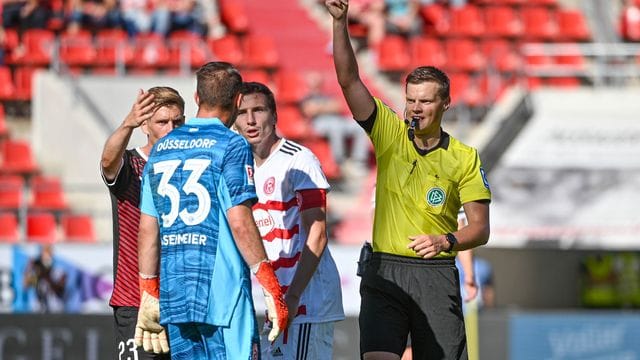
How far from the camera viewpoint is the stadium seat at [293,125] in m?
17.4

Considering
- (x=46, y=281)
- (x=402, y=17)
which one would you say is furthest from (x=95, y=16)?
(x=46, y=281)

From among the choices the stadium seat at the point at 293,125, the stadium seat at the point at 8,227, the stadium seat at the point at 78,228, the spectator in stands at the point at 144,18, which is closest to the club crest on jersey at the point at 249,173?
the stadium seat at the point at 78,228

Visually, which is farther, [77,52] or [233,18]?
[233,18]

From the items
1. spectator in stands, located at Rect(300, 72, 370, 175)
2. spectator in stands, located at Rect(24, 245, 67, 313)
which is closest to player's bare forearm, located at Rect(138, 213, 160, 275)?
spectator in stands, located at Rect(24, 245, 67, 313)

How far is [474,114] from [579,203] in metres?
2.01

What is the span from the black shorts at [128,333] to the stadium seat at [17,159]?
33.8ft

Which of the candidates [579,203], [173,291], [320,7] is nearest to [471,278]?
[173,291]

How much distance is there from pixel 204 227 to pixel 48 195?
10871 millimetres

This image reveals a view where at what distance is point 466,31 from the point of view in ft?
66.8

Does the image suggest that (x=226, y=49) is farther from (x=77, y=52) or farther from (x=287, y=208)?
(x=287, y=208)

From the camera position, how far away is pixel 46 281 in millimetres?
13805

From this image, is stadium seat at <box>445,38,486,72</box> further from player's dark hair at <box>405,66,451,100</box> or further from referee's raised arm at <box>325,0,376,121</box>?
referee's raised arm at <box>325,0,376,121</box>

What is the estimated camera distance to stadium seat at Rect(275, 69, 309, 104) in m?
18.4

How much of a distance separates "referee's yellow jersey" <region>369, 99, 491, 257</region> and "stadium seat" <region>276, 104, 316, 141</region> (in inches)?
409
